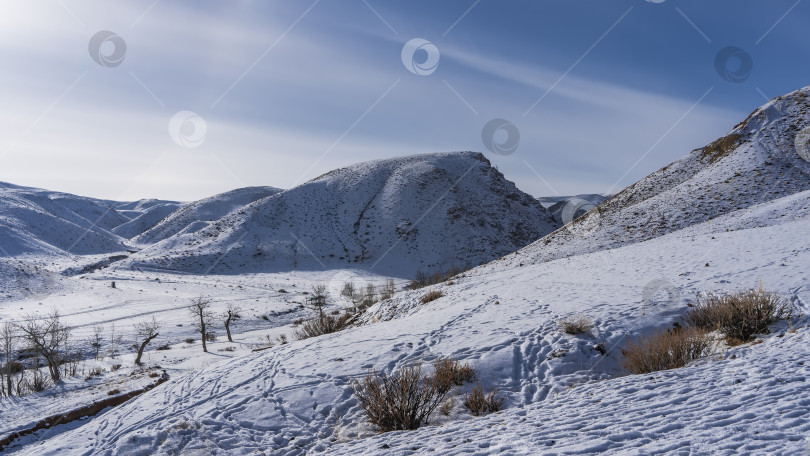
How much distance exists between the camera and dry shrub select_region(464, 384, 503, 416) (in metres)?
7.39

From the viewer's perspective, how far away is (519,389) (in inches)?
318

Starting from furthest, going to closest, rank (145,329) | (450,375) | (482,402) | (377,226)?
(377,226) < (145,329) < (450,375) < (482,402)

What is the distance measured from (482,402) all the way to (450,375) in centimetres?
108

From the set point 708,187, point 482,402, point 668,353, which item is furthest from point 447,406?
point 708,187

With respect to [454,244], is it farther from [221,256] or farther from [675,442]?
[675,442]

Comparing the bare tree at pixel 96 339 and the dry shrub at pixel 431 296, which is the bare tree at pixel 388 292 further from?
the bare tree at pixel 96 339

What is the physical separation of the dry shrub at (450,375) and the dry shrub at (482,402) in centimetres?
59

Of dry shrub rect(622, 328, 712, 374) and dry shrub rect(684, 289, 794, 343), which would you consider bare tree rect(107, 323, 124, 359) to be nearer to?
dry shrub rect(622, 328, 712, 374)

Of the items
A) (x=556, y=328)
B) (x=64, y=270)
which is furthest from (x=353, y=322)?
(x=64, y=270)

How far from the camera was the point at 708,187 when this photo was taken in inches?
1235

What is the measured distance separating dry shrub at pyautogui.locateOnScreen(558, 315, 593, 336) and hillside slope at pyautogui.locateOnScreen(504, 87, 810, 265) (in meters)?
19.1

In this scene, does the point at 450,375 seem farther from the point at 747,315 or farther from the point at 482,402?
the point at 747,315

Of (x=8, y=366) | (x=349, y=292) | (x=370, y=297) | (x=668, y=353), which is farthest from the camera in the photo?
(x=349, y=292)

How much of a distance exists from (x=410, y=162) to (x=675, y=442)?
3906 inches
